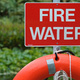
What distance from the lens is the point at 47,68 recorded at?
2645 millimetres

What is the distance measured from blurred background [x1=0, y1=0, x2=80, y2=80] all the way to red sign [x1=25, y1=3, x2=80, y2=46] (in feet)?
8.67

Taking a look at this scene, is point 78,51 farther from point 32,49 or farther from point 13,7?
point 13,7

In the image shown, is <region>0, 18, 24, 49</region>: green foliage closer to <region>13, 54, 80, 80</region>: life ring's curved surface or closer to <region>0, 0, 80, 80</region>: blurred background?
<region>0, 0, 80, 80</region>: blurred background

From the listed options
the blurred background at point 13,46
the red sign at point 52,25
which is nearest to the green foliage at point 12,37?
the blurred background at point 13,46

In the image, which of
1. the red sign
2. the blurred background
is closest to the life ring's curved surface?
the red sign

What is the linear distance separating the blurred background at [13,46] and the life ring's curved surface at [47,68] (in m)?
2.65

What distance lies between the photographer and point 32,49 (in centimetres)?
696

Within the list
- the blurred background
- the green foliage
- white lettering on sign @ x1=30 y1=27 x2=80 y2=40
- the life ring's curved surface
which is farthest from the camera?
the green foliage

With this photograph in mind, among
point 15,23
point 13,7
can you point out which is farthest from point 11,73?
point 13,7

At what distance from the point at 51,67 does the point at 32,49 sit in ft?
14.2

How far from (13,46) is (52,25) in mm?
4636

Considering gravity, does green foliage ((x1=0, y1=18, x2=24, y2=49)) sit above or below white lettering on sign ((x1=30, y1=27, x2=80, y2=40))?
below

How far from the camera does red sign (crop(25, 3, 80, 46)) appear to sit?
9.08 ft

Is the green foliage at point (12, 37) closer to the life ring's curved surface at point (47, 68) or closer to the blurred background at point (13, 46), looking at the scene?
the blurred background at point (13, 46)
